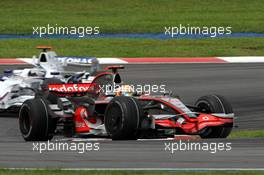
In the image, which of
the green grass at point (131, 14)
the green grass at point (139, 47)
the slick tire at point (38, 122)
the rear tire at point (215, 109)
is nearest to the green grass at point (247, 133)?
the rear tire at point (215, 109)

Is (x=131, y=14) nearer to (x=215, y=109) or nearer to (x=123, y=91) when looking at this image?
(x=123, y=91)

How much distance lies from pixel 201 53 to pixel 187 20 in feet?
21.4

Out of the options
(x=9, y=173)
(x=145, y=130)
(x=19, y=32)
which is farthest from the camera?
(x=19, y=32)

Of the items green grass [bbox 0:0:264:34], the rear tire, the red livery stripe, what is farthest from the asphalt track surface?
green grass [bbox 0:0:264:34]

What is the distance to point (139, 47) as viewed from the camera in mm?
31109

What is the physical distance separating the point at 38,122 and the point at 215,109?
296 cm

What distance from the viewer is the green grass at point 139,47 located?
3005 cm

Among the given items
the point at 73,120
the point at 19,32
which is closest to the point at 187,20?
the point at 19,32

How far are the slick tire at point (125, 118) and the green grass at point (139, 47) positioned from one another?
539 inches

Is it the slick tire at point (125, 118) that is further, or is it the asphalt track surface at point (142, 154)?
the slick tire at point (125, 118)

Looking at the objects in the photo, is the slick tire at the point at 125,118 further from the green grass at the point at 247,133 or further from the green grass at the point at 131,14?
the green grass at the point at 131,14

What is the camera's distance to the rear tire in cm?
1678

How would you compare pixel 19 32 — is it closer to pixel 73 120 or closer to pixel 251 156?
pixel 73 120

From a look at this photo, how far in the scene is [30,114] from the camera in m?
16.9
